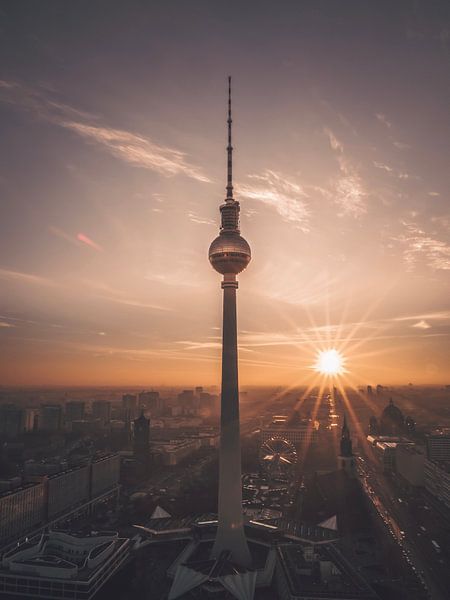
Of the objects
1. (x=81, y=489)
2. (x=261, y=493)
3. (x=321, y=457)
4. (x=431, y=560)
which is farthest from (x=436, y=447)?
(x=81, y=489)

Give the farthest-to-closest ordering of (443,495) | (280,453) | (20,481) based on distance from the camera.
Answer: (280,453) → (443,495) → (20,481)

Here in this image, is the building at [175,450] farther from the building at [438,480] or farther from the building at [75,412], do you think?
the building at [75,412]

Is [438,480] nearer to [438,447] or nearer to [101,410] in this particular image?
[438,447]

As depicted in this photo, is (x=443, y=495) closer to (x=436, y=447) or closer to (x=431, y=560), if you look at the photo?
(x=431, y=560)

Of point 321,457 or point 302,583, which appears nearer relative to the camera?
point 302,583

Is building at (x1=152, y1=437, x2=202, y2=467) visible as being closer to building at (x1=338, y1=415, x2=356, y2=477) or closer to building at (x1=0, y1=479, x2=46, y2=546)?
building at (x1=338, y1=415, x2=356, y2=477)

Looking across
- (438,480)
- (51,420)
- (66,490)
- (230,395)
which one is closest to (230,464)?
(230,395)
